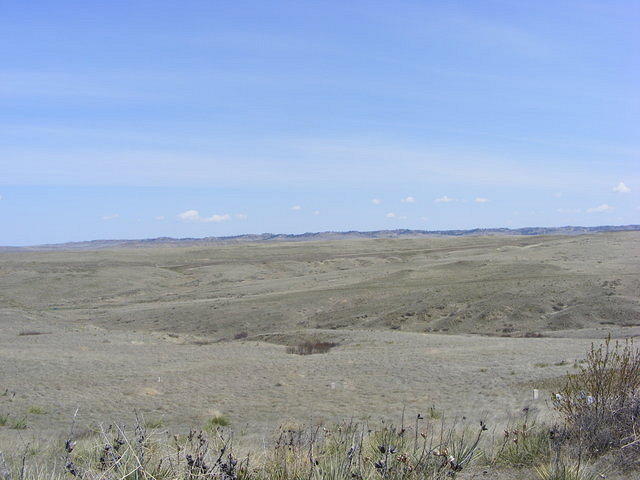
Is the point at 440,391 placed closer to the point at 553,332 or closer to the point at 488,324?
the point at 553,332

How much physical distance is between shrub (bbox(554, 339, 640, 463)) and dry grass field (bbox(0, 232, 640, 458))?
398 centimetres

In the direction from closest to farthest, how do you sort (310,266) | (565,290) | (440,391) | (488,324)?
(440,391) → (488,324) → (565,290) → (310,266)

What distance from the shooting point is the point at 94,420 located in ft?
47.0

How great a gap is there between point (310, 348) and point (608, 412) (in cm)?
2310

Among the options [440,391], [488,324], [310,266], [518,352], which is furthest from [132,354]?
[310,266]

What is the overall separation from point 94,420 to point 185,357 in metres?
11.2

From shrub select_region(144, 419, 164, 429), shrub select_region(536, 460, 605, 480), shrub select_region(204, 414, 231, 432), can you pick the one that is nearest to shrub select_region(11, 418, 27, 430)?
shrub select_region(144, 419, 164, 429)

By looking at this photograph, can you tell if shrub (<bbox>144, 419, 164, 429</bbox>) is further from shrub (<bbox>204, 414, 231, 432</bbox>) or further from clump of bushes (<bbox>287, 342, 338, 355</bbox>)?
clump of bushes (<bbox>287, 342, 338, 355</bbox>)

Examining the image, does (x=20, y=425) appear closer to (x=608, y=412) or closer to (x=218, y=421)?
(x=218, y=421)

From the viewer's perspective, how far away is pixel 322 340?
31562 mm

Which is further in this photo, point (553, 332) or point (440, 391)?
point (553, 332)

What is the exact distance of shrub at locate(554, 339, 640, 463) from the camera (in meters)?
6.41

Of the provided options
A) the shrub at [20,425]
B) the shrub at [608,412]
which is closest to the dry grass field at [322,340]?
the shrub at [20,425]

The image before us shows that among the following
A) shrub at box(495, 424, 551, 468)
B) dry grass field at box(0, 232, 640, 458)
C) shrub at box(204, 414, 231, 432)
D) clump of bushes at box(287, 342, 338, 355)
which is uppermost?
shrub at box(495, 424, 551, 468)
